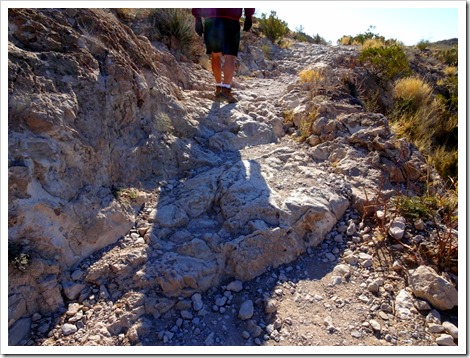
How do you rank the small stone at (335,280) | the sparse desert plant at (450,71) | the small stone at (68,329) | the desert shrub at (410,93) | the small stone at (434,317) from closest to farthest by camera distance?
the small stone at (68,329)
the small stone at (434,317)
the small stone at (335,280)
the desert shrub at (410,93)
the sparse desert plant at (450,71)

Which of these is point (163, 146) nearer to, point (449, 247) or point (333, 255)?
point (333, 255)

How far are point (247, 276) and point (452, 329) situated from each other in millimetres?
1264

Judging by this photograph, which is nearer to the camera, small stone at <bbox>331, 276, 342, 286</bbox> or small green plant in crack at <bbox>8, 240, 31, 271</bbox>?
small green plant in crack at <bbox>8, 240, 31, 271</bbox>

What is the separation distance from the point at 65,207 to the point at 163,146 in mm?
1112

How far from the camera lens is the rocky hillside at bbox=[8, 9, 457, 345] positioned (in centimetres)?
195

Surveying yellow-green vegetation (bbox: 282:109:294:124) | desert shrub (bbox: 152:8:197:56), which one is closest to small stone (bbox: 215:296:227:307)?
yellow-green vegetation (bbox: 282:109:294:124)

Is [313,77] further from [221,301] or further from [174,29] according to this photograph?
[221,301]

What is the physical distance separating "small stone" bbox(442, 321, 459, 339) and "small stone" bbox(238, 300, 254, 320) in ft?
3.81

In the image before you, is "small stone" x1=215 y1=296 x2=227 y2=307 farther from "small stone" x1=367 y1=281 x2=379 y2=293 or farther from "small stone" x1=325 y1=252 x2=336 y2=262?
"small stone" x1=367 y1=281 x2=379 y2=293

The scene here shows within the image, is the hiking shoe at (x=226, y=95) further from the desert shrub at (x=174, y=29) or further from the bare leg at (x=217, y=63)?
the desert shrub at (x=174, y=29)

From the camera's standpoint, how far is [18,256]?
1.89 metres

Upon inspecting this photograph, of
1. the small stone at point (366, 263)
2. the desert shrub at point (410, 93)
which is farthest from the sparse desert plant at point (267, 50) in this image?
the small stone at point (366, 263)

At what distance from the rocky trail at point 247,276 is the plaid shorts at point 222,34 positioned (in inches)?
71.2

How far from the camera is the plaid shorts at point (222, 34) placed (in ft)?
13.1
